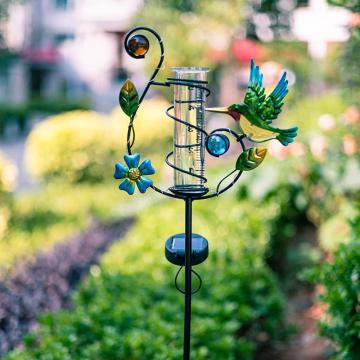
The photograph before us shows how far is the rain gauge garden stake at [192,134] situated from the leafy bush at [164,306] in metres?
0.79

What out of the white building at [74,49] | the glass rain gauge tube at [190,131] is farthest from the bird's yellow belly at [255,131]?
the white building at [74,49]

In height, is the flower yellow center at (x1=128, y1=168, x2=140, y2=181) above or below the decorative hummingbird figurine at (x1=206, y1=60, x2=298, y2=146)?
below

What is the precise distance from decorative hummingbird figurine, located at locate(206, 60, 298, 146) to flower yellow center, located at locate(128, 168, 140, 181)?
0.28m

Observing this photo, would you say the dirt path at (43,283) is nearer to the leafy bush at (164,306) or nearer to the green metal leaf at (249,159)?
the leafy bush at (164,306)

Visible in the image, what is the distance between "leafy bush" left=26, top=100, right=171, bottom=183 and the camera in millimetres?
10188

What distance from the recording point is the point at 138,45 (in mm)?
2100

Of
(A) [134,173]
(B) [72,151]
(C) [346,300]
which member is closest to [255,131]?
(A) [134,173]

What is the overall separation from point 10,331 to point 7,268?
A: 45.1 inches

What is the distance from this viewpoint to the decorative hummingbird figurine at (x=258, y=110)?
2.05m

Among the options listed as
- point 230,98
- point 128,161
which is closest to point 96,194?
point 128,161

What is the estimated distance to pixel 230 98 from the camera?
22000mm

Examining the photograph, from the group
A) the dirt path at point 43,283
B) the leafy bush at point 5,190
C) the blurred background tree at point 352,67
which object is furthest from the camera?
the leafy bush at point 5,190

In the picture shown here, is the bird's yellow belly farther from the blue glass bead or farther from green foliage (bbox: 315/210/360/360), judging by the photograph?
green foliage (bbox: 315/210/360/360)

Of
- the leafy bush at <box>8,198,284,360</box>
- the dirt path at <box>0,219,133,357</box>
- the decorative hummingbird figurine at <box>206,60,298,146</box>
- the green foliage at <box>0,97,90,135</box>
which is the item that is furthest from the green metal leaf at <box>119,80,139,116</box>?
the green foliage at <box>0,97,90,135</box>
